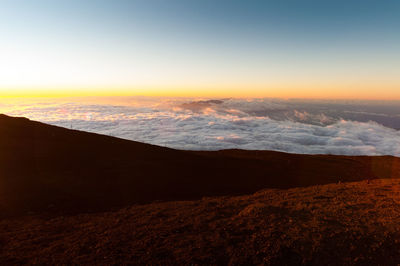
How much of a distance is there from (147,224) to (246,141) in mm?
180566

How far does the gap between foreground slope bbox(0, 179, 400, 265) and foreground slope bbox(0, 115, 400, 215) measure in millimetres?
3995

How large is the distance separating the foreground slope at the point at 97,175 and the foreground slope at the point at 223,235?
400 cm

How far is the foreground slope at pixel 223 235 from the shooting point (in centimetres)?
695

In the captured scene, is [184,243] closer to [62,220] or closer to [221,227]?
[221,227]

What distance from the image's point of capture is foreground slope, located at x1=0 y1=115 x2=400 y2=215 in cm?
1644

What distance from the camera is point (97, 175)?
22500mm

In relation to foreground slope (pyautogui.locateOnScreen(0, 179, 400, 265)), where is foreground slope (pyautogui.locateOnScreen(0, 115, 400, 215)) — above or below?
below

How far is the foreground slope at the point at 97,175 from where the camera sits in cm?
1644

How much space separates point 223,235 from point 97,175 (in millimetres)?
18720

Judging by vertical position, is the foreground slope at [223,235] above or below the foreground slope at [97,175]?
above

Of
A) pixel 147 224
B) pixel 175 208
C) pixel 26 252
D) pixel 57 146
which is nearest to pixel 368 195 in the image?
pixel 175 208

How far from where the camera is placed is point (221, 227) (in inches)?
364

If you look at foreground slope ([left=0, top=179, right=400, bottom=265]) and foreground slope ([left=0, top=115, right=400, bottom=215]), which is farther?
foreground slope ([left=0, top=115, right=400, bottom=215])

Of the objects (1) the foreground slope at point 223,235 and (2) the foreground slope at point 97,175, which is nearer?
(1) the foreground slope at point 223,235
